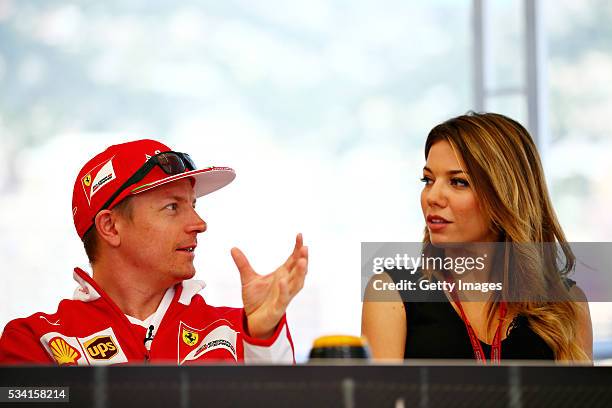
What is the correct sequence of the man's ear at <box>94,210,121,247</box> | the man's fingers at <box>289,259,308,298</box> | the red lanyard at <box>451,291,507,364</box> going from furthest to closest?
the man's ear at <box>94,210,121,247</box> → the red lanyard at <box>451,291,507,364</box> → the man's fingers at <box>289,259,308,298</box>

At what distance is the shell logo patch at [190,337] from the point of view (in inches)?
75.6

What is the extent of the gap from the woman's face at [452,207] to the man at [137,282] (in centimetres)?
49

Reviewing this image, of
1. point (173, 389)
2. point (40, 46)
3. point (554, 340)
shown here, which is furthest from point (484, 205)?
point (40, 46)

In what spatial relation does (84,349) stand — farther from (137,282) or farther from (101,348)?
(137,282)

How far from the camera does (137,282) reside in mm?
2027

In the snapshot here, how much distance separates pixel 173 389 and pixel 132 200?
1110mm

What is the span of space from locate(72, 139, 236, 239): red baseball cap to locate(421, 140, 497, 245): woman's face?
498mm

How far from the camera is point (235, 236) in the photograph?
4.25m

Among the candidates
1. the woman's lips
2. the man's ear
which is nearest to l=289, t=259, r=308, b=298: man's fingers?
the woman's lips

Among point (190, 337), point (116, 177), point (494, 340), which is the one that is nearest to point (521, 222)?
point (494, 340)

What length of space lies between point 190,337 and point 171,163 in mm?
399

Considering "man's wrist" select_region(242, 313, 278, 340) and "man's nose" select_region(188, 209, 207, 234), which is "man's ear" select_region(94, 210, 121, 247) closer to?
"man's nose" select_region(188, 209, 207, 234)

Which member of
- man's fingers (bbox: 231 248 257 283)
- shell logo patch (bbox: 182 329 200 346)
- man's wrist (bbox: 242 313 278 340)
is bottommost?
man's wrist (bbox: 242 313 278 340)

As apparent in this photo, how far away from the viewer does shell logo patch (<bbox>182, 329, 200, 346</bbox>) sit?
6.30 feet
